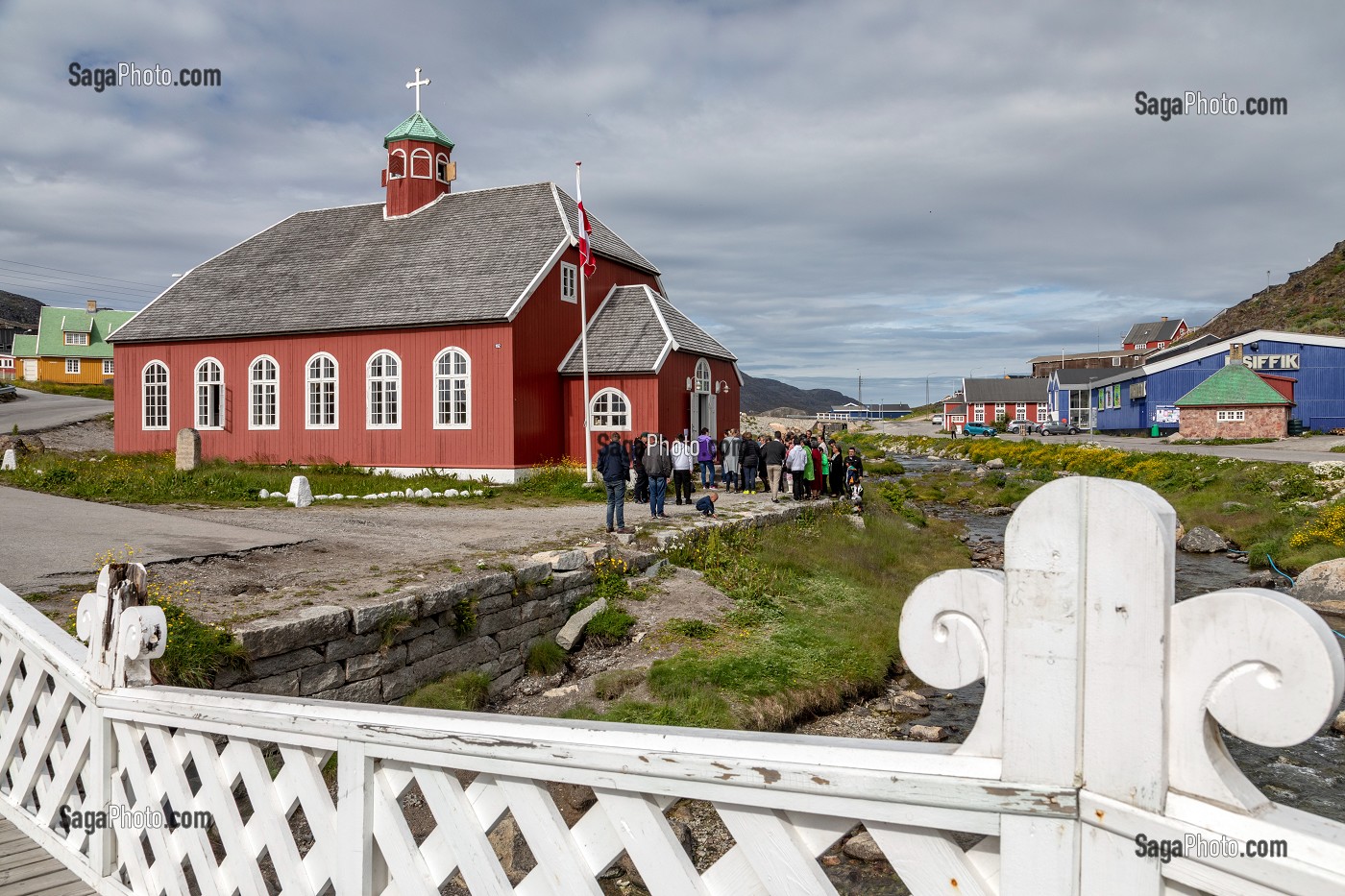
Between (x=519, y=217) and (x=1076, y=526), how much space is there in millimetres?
24971

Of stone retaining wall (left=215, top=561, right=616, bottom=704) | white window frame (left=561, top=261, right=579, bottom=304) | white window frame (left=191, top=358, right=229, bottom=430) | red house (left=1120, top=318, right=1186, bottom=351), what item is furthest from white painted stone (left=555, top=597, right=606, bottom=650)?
red house (left=1120, top=318, right=1186, bottom=351)

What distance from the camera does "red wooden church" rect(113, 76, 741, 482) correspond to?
72.5ft

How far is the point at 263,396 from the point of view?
2503cm

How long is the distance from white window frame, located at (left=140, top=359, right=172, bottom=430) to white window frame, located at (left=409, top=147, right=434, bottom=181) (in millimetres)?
9923

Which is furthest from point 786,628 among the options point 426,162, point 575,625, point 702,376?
point 426,162

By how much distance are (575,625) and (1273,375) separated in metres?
46.7

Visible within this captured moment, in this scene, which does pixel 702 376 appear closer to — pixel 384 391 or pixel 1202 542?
pixel 384 391

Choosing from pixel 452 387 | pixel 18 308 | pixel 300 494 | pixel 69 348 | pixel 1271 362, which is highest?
pixel 18 308

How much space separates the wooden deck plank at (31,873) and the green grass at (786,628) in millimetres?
4757

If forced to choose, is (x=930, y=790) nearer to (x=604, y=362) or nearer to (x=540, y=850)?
(x=540, y=850)

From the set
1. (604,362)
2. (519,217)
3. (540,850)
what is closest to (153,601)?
(540,850)

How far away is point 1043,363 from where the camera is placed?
356 feet

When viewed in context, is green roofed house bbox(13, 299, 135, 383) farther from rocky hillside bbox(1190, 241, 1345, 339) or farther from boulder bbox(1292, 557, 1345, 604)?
rocky hillside bbox(1190, 241, 1345, 339)

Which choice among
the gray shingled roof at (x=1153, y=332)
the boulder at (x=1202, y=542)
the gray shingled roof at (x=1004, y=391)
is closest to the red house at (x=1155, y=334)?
the gray shingled roof at (x=1153, y=332)
